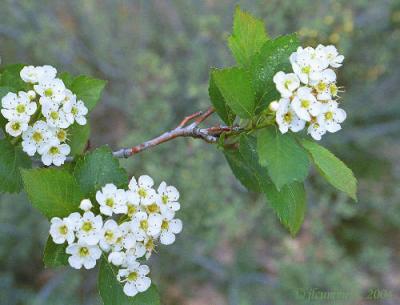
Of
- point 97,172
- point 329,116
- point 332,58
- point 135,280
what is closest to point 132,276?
point 135,280

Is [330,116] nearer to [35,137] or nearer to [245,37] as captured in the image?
[245,37]

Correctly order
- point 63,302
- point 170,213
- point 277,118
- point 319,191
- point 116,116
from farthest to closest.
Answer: point 116,116
point 319,191
point 63,302
point 170,213
point 277,118

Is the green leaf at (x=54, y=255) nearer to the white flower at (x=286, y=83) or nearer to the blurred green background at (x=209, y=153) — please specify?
the white flower at (x=286, y=83)

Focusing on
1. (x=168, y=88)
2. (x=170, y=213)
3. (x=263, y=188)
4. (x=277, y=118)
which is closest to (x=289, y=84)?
(x=277, y=118)

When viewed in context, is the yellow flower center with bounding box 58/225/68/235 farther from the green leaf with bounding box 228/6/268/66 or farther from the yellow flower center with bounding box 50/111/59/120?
the green leaf with bounding box 228/6/268/66

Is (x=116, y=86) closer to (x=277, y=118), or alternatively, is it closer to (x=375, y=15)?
(x=375, y=15)

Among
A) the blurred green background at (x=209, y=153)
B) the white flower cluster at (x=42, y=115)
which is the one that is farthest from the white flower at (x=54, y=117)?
the blurred green background at (x=209, y=153)

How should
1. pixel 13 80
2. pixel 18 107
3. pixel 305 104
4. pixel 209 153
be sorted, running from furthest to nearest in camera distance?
pixel 209 153 < pixel 13 80 < pixel 18 107 < pixel 305 104
